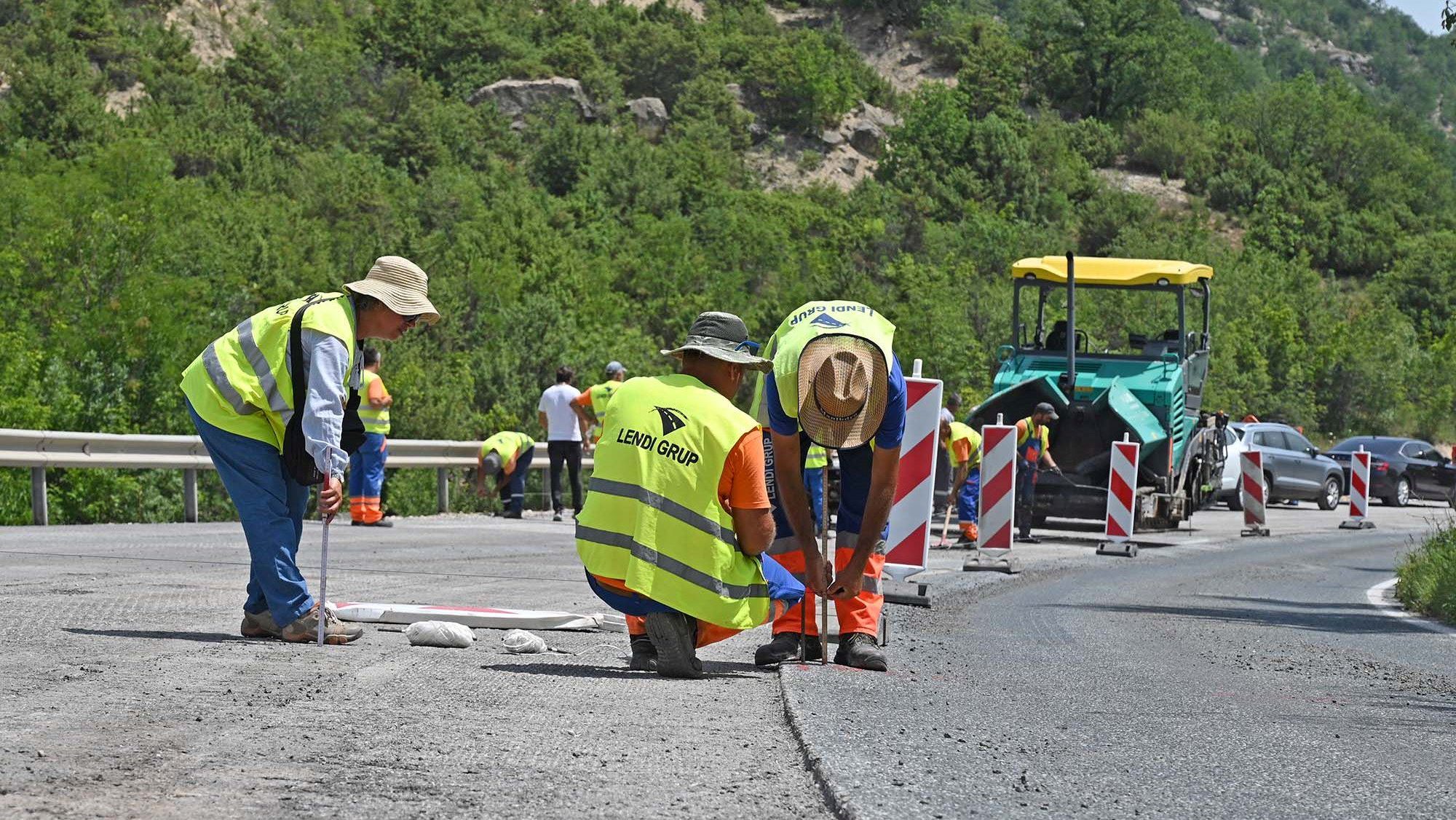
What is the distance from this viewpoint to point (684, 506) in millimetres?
6750

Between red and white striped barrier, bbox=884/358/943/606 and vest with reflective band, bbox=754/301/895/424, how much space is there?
Result: 4518 mm

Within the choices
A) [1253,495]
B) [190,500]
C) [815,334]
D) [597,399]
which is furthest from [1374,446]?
[815,334]

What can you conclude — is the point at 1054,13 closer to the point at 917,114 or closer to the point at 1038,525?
the point at 917,114

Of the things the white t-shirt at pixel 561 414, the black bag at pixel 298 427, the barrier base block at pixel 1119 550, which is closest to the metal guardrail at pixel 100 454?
the white t-shirt at pixel 561 414

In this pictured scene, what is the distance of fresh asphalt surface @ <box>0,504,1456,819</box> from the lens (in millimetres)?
4480

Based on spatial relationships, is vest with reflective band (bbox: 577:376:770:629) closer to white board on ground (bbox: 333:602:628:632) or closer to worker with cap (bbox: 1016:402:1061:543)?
white board on ground (bbox: 333:602:628:632)

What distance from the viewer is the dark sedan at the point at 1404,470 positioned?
37.2 metres

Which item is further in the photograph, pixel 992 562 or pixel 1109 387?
pixel 1109 387

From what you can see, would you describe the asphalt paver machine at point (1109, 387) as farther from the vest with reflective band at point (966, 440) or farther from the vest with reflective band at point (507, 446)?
the vest with reflective band at point (507, 446)

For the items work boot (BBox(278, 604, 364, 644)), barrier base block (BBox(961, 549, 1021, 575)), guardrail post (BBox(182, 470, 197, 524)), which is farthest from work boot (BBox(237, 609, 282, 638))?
guardrail post (BBox(182, 470, 197, 524))

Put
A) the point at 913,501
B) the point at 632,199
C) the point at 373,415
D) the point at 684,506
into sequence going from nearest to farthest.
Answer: the point at 684,506 → the point at 913,501 → the point at 373,415 → the point at 632,199

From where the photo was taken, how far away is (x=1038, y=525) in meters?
24.2

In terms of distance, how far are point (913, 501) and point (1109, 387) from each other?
1058cm

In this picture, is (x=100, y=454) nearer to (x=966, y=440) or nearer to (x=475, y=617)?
(x=966, y=440)
